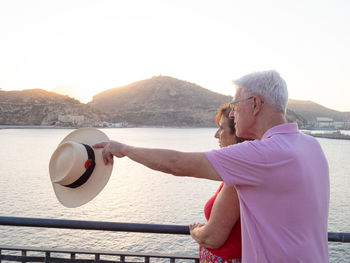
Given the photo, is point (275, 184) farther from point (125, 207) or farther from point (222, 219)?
point (125, 207)

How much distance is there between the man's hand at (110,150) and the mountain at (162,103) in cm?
12205

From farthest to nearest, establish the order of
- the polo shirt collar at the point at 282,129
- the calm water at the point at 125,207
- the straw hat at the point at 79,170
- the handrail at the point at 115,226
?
1. the calm water at the point at 125,207
2. the handrail at the point at 115,226
3. the straw hat at the point at 79,170
4. the polo shirt collar at the point at 282,129

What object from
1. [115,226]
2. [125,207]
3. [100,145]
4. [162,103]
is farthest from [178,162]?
[162,103]

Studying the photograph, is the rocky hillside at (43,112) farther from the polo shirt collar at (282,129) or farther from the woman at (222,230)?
the polo shirt collar at (282,129)

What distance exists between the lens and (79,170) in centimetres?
157

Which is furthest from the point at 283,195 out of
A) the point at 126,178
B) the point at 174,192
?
the point at 126,178

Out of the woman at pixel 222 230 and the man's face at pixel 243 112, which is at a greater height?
the man's face at pixel 243 112

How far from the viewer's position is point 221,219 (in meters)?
1.27

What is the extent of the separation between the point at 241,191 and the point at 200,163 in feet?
0.56

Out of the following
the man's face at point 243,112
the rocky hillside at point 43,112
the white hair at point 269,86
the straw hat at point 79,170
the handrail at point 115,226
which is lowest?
the handrail at point 115,226

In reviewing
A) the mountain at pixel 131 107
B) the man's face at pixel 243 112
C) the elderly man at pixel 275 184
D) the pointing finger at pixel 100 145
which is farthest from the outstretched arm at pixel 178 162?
the mountain at pixel 131 107

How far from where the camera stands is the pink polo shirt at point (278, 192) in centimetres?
108

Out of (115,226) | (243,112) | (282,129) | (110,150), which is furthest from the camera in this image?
(115,226)

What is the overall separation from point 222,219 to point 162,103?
440ft
